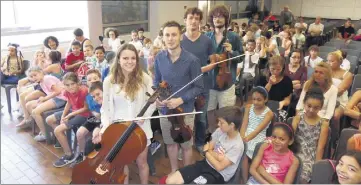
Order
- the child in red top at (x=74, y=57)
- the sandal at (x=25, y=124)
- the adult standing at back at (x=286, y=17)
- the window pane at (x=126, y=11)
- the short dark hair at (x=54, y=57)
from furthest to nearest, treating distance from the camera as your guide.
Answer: the window pane at (x=126, y=11) < the child in red top at (x=74, y=57) < the short dark hair at (x=54, y=57) < the sandal at (x=25, y=124) < the adult standing at back at (x=286, y=17)

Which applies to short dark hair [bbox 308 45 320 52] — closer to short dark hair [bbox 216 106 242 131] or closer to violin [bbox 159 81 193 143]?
short dark hair [bbox 216 106 242 131]

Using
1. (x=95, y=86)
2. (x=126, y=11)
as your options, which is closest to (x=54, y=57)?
(x=95, y=86)

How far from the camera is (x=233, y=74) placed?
7.62 feet

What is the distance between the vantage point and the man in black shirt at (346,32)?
1.59 m

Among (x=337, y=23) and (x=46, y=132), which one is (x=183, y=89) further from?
(x=46, y=132)

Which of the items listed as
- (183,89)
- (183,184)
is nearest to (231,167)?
(183,184)

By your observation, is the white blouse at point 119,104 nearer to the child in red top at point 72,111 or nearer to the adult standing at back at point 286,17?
the child in red top at point 72,111

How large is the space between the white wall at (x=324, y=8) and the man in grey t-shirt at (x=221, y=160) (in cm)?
63

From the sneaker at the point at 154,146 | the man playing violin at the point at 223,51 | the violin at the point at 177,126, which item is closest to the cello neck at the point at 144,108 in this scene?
the violin at the point at 177,126

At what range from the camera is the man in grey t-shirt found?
65.8 inches

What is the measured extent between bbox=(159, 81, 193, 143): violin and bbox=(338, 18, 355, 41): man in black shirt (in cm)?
97

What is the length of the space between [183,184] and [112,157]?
1.30ft

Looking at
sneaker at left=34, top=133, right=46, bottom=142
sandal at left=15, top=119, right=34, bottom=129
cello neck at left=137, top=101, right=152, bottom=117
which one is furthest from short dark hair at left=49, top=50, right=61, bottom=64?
cello neck at left=137, top=101, right=152, bottom=117

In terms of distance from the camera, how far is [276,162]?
1.64 meters
